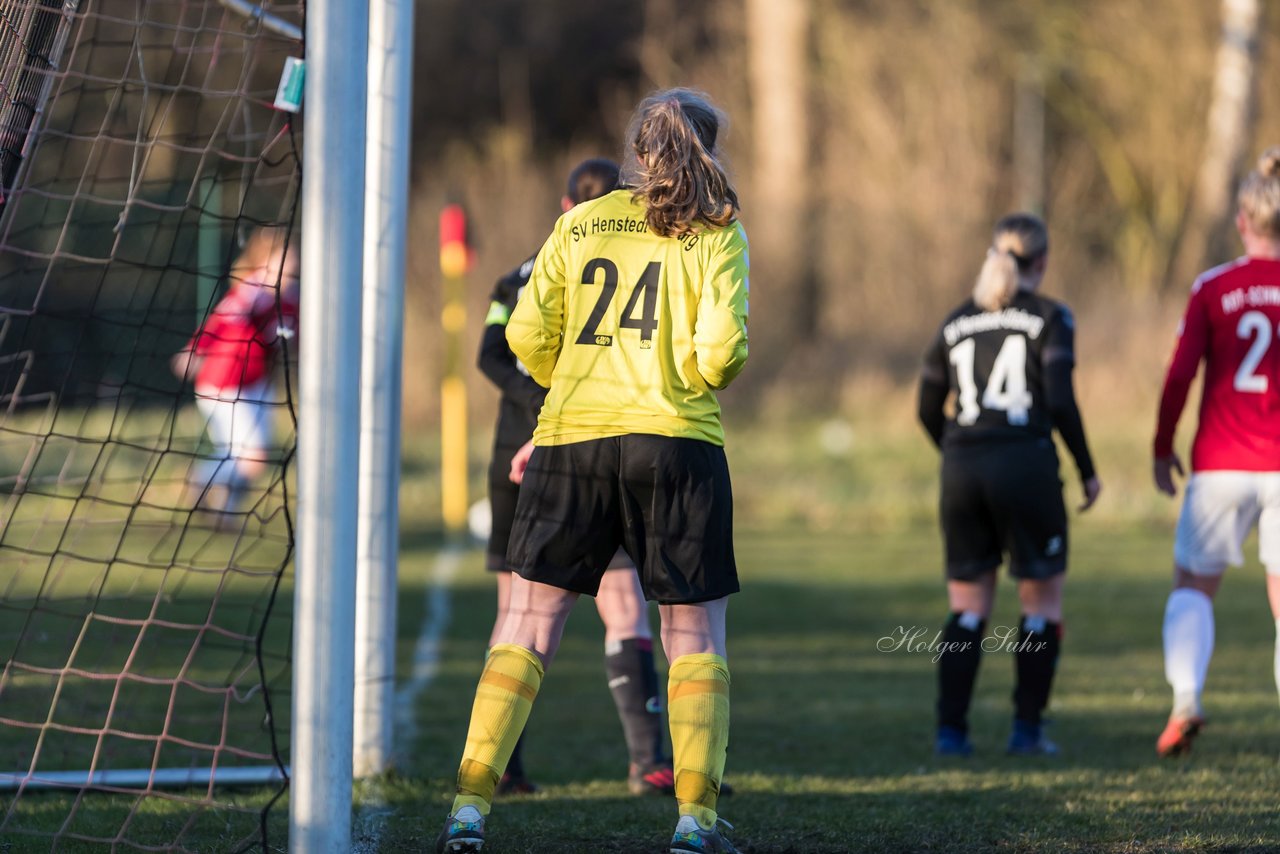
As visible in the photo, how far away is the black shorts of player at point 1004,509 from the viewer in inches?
218

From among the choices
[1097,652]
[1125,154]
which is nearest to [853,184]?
[1125,154]

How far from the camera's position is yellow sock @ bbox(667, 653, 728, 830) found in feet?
11.7

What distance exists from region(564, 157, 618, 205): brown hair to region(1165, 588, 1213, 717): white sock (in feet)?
8.47

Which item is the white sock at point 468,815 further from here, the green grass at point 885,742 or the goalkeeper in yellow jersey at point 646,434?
the green grass at point 885,742

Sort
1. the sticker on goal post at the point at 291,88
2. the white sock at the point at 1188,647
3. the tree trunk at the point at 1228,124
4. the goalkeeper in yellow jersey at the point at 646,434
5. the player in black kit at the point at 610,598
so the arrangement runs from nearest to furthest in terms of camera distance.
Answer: the goalkeeper in yellow jersey at the point at 646,434, the sticker on goal post at the point at 291,88, the player in black kit at the point at 610,598, the white sock at the point at 1188,647, the tree trunk at the point at 1228,124

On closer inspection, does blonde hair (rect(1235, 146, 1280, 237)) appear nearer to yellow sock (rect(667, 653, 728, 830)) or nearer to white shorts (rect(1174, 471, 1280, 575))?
white shorts (rect(1174, 471, 1280, 575))

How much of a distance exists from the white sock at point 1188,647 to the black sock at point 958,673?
2.25 ft

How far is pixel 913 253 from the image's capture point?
73.7ft

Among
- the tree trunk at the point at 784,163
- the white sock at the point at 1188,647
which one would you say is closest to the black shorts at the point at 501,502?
the white sock at the point at 1188,647

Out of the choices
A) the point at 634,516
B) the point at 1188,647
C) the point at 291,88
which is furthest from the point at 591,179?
the point at 1188,647

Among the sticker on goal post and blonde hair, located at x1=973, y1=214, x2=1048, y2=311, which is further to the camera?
blonde hair, located at x1=973, y1=214, x2=1048, y2=311

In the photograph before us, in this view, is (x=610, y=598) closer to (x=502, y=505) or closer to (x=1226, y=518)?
(x=502, y=505)
